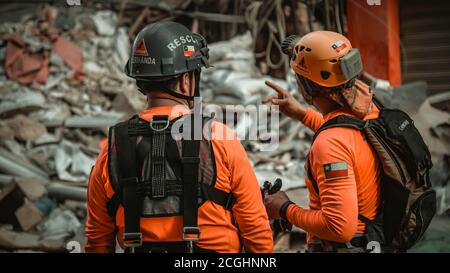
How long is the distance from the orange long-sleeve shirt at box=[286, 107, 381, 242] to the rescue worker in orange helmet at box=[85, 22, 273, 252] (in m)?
0.26

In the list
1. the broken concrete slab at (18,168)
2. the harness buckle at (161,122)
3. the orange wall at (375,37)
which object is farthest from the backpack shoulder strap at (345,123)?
the broken concrete slab at (18,168)

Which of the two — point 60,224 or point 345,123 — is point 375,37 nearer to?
point 345,123

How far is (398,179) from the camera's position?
268cm

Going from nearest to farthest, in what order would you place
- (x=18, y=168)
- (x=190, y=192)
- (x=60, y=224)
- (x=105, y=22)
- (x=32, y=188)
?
(x=190, y=192) < (x=60, y=224) < (x=32, y=188) < (x=18, y=168) < (x=105, y=22)

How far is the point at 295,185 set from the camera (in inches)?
235

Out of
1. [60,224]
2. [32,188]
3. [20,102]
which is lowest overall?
[60,224]

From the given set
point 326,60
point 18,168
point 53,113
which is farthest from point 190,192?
point 53,113

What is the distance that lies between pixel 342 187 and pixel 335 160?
0.38 feet

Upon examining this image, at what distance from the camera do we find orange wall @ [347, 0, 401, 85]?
14.9ft

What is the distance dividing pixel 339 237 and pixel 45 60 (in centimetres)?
820

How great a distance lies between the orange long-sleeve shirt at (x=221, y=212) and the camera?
2.45 m

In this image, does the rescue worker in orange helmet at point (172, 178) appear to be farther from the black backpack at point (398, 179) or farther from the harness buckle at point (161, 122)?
the black backpack at point (398, 179)

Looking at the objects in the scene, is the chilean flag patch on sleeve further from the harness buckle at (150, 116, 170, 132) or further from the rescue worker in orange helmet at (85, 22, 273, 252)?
the harness buckle at (150, 116, 170, 132)

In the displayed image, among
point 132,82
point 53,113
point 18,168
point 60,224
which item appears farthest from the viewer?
point 132,82
